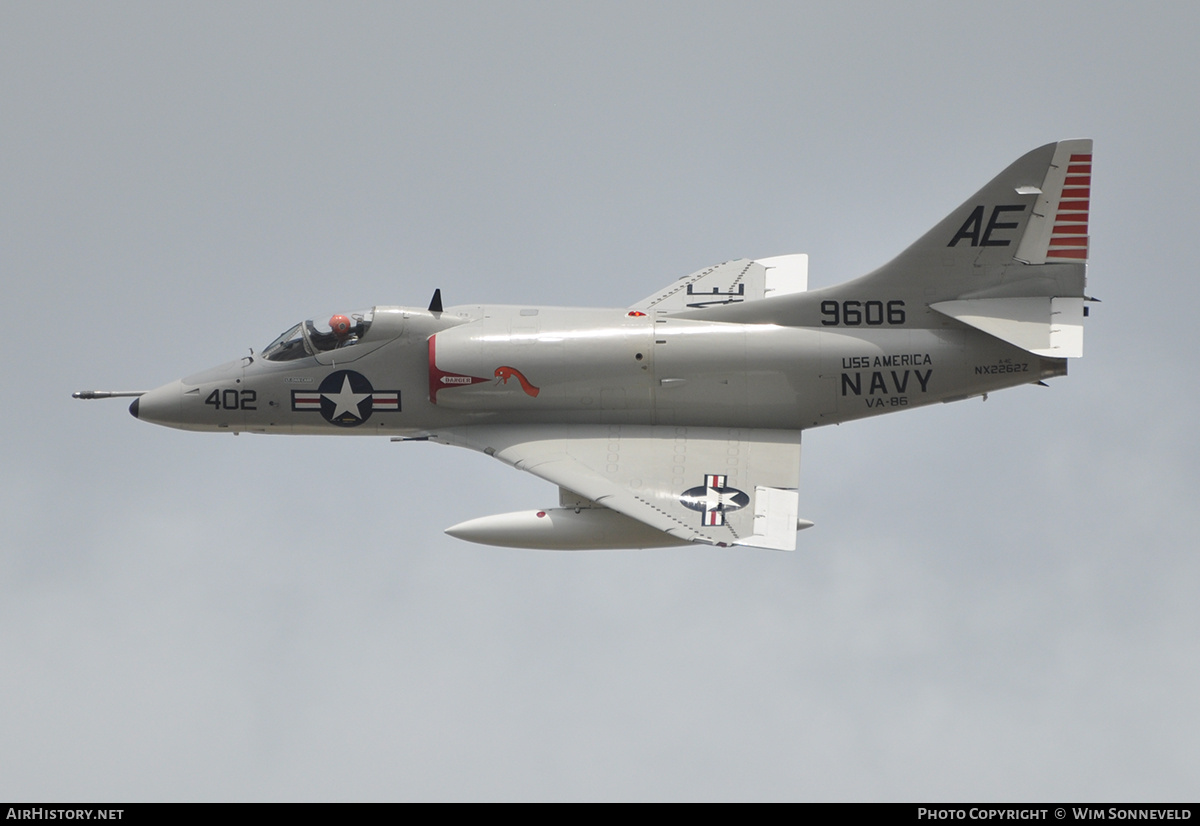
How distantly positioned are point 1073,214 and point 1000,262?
4.79 feet

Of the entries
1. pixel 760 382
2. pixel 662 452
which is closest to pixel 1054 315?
pixel 760 382

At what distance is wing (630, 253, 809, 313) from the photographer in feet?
114

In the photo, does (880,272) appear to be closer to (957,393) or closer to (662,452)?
(957,393)

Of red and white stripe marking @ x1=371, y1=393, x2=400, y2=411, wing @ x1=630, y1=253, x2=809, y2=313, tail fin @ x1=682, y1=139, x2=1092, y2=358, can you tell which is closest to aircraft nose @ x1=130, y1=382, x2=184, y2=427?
red and white stripe marking @ x1=371, y1=393, x2=400, y2=411

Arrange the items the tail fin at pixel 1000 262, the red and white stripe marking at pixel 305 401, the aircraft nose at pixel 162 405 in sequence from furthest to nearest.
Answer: the aircraft nose at pixel 162 405
the red and white stripe marking at pixel 305 401
the tail fin at pixel 1000 262

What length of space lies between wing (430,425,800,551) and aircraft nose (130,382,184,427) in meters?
4.80

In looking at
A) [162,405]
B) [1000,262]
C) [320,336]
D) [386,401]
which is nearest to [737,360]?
[1000,262]

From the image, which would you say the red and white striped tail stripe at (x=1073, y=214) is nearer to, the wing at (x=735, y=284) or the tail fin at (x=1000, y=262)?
the tail fin at (x=1000, y=262)

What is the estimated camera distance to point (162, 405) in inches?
1328

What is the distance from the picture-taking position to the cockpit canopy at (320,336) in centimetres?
3294

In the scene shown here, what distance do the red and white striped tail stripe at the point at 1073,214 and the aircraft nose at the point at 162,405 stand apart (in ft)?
50.6

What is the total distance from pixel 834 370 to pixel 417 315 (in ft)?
23.8

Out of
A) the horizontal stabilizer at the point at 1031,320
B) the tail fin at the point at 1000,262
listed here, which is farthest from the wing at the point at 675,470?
the horizontal stabilizer at the point at 1031,320

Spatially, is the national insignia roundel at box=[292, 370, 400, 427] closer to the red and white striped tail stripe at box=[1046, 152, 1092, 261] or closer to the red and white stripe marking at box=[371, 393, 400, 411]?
the red and white stripe marking at box=[371, 393, 400, 411]
